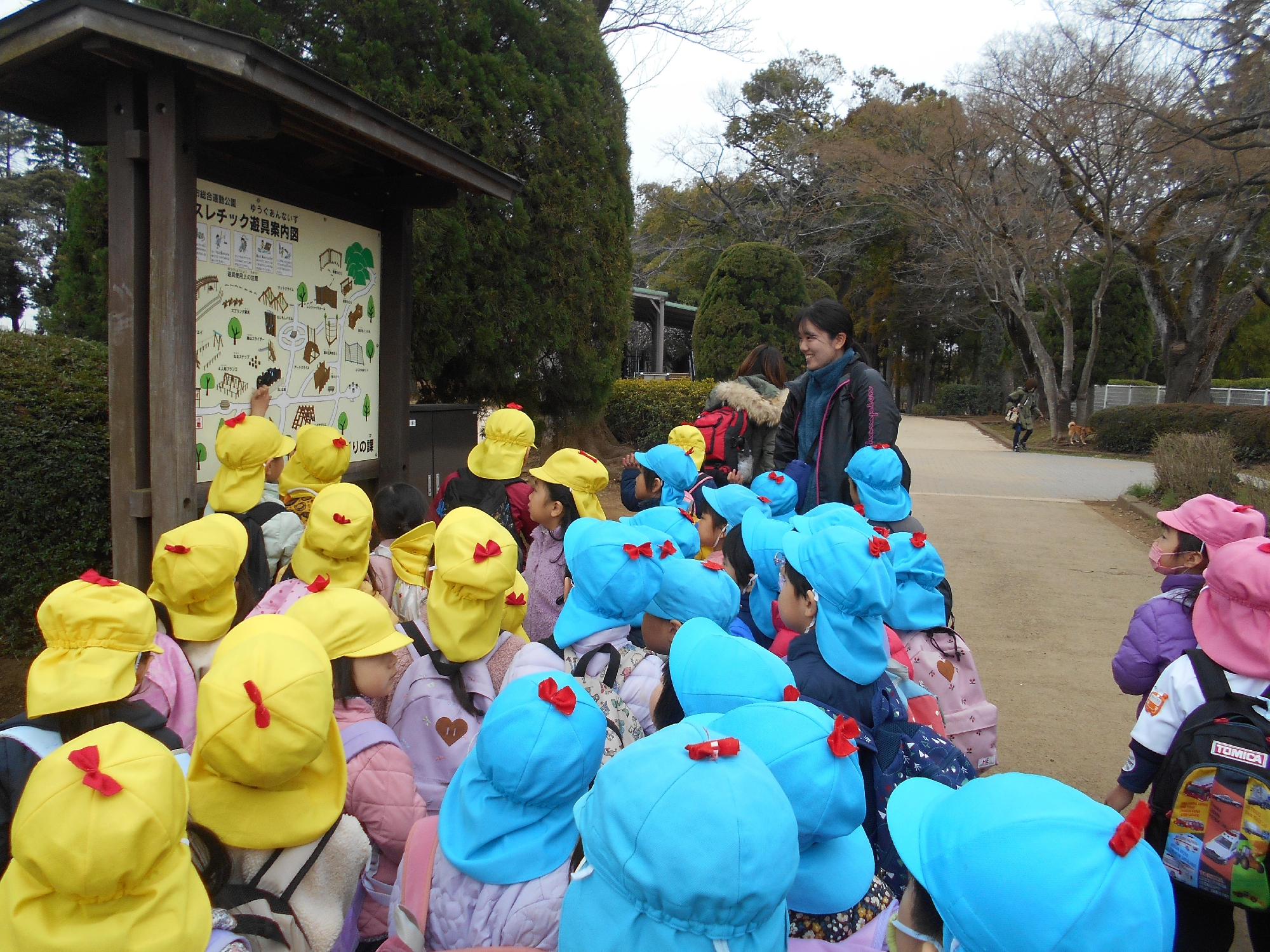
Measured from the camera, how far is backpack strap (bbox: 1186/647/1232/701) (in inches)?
80.1

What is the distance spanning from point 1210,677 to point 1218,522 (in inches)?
32.2

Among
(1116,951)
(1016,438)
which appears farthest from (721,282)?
(1116,951)

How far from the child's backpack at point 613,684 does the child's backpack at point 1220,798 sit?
1334mm

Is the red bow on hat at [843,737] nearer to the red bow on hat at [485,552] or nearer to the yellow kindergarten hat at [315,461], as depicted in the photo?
the red bow on hat at [485,552]

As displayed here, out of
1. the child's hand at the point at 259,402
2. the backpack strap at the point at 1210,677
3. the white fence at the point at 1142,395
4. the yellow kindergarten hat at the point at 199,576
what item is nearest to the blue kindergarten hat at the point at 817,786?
the backpack strap at the point at 1210,677

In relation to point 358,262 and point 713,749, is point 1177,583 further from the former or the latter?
point 358,262

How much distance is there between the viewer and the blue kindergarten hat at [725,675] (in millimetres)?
1844

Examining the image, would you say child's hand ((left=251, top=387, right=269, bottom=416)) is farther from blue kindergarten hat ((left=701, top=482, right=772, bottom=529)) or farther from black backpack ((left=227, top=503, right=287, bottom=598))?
blue kindergarten hat ((left=701, top=482, right=772, bottom=529))

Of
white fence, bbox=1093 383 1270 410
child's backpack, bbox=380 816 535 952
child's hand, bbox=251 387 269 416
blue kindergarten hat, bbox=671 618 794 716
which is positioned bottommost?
child's backpack, bbox=380 816 535 952

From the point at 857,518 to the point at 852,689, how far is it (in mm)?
711

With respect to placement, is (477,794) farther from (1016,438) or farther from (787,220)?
(787,220)

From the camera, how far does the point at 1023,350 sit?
25.6 metres

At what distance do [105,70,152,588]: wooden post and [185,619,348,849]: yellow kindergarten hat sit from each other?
2.02 m

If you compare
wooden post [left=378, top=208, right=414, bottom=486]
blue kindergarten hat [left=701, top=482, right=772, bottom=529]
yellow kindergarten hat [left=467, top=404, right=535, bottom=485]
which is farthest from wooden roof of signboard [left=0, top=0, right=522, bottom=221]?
blue kindergarten hat [left=701, top=482, right=772, bottom=529]
